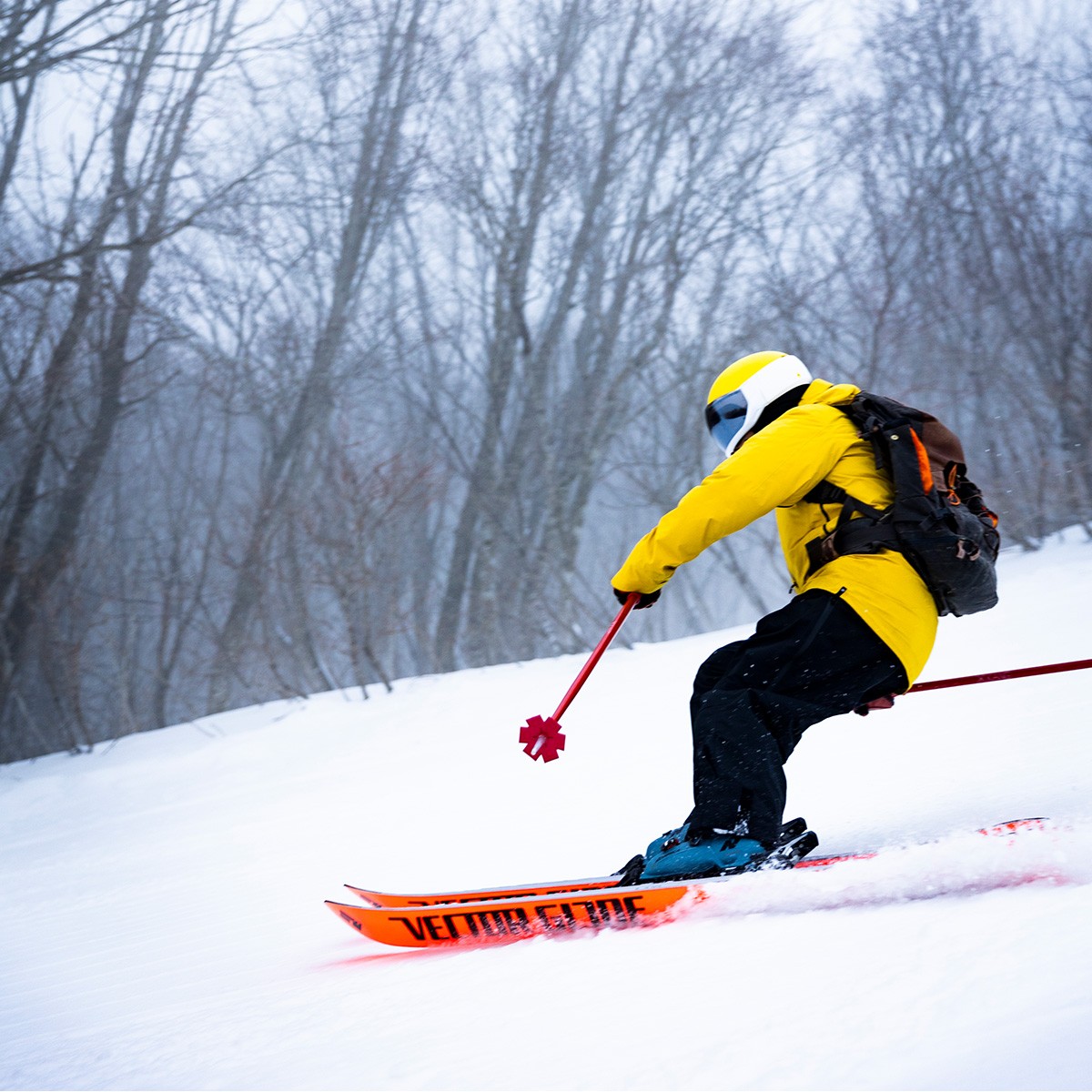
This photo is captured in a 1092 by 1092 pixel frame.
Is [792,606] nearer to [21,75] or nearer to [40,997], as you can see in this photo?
[40,997]

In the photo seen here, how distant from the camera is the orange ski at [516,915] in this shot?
2615mm

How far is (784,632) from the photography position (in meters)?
2.62

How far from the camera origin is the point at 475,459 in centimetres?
A: 1326

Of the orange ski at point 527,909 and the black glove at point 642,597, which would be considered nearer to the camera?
the orange ski at point 527,909

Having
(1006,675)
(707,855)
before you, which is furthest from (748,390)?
(707,855)

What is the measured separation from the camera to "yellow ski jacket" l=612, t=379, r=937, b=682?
2506 millimetres

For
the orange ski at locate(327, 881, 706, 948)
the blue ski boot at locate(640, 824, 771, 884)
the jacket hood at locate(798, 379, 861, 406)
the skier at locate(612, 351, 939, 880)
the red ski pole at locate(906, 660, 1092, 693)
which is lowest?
the orange ski at locate(327, 881, 706, 948)

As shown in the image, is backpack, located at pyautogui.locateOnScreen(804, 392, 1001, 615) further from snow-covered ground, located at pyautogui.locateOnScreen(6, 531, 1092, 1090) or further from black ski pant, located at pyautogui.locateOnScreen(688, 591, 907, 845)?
snow-covered ground, located at pyautogui.locateOnScreen(6, 531, 1092, 1090)

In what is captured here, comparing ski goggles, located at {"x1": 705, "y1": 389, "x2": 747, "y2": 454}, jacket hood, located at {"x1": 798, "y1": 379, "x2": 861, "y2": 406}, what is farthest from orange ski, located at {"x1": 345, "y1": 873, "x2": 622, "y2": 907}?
jacket hood, located at {"x1": 798, "y1": 379, "x2": 861, "y2": 406}

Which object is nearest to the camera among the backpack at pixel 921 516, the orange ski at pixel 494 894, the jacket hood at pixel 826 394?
the backpack at pixel 921 516

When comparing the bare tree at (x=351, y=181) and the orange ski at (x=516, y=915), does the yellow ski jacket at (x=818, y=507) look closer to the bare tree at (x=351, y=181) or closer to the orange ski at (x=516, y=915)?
the orange ski at (x=516, y=915)

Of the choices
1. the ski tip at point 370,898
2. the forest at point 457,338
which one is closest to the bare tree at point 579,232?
the forest at point 457,338

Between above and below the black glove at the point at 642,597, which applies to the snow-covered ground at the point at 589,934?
below

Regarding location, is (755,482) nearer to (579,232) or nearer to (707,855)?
(707,855)
